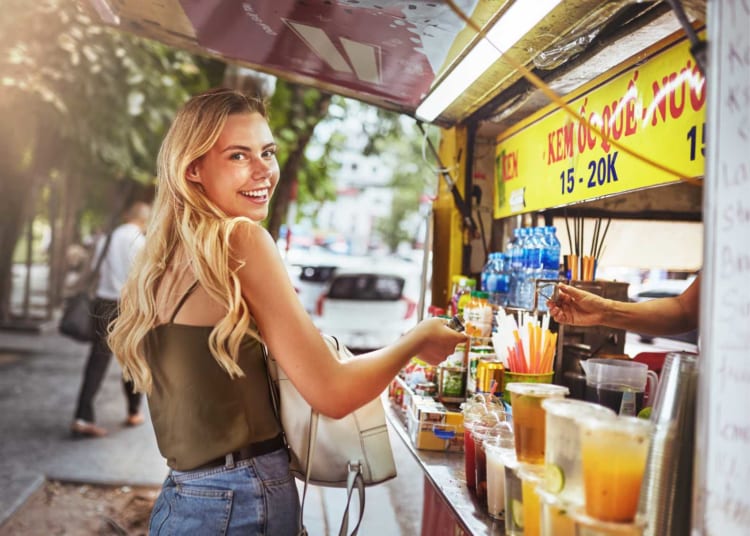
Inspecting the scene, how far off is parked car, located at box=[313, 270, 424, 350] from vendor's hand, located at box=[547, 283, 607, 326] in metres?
7.68

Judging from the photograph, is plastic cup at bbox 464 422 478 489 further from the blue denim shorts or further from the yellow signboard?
the yellow signboard

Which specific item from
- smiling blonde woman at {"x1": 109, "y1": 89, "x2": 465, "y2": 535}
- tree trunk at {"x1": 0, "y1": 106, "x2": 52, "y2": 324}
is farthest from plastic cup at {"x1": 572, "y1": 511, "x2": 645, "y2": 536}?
tree trunk at {"x1": 0, "y1": 106, "x2": 52, "y2": 324}

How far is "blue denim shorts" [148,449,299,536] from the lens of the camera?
1.85 meters

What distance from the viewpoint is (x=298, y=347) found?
5.68ft

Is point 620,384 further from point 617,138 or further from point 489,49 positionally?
point 489,49

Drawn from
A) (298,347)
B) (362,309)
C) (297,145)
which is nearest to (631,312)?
(298,347)

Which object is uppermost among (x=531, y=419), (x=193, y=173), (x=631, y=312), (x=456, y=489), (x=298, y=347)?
(x=193, y=173)

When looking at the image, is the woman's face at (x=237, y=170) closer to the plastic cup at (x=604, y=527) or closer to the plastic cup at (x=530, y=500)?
the plastic cup at (x=530, y=500)

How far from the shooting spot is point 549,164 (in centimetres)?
315

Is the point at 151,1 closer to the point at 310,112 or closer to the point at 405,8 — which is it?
the point at 405,8

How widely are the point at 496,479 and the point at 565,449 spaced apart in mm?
565

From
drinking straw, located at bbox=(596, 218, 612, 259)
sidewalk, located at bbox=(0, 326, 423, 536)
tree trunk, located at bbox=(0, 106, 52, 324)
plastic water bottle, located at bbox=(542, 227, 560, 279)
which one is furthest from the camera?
tree trunk, located at bbox=(0, 106, 52, 324)

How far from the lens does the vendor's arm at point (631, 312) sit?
264 cm

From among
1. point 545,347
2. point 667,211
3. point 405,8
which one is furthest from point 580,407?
point 667,211
